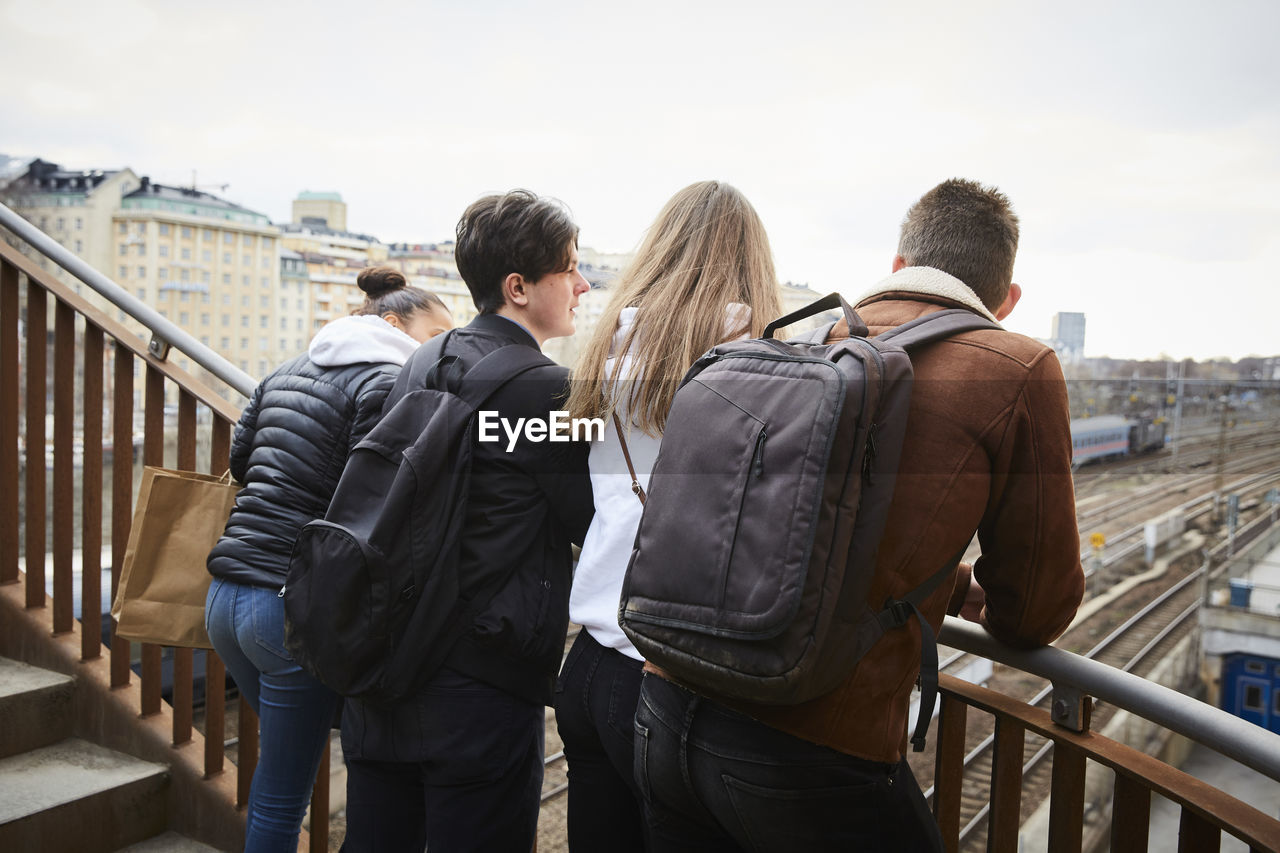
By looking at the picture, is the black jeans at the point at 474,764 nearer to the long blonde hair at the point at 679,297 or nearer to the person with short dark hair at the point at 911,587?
the person with short dark hair at the point at 911,587

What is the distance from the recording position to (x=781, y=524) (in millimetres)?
850

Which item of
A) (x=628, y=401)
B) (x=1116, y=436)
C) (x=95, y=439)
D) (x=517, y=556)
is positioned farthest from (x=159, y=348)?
(x=1116, y=436)

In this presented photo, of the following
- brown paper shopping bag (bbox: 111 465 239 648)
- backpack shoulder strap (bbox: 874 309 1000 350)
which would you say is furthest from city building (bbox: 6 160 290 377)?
backpack shoulder strap (bbox: 874 309 1000 350)

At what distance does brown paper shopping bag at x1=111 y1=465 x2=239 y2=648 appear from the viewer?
1.67 m

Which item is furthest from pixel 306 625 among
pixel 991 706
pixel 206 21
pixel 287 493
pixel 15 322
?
pixel 206 21

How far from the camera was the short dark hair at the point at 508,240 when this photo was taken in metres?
1.34

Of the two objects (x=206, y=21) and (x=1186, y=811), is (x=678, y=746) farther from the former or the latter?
(x=206, y=21)

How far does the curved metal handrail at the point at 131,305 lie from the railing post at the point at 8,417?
0.16 meters

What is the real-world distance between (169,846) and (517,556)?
1.34 m

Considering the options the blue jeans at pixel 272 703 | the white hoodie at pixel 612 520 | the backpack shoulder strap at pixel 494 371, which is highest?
the backpack shoulder strap at pixel 494 371

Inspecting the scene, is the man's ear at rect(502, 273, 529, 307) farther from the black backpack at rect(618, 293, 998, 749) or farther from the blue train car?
the blue train car

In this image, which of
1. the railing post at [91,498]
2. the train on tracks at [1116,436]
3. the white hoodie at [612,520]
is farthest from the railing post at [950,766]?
the train on tracks at [1116,436]

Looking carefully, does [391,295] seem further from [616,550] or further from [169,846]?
[169,846]

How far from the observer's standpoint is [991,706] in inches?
49.8
